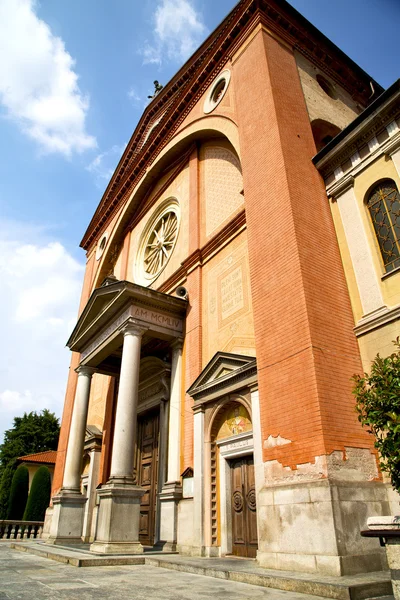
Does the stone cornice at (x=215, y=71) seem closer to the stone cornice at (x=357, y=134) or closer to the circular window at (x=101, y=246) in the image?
the circular window at (x=101, y=246)

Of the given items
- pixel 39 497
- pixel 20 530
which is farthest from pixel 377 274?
pixel 39 497

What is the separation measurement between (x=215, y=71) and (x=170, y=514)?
1297 cm

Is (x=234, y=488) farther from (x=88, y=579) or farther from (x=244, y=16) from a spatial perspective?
(x=244, y=16)

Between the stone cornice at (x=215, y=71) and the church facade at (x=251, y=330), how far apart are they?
88mm

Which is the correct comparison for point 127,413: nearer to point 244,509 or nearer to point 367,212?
point 244,509

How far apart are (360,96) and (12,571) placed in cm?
1622

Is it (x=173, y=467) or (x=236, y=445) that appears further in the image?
(x=173, y=467)

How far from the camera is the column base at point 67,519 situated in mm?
11602

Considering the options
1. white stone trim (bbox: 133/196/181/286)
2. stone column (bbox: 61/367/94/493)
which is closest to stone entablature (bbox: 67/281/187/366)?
stone column (bbox: 61/367/94/493)

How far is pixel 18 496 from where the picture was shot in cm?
2227

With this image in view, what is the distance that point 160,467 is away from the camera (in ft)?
36.9

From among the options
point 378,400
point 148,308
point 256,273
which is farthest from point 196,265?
point 378,400

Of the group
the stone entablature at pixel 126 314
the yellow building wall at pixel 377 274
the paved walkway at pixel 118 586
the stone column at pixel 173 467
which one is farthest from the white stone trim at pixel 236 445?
the stone entablature at pixel 126 314

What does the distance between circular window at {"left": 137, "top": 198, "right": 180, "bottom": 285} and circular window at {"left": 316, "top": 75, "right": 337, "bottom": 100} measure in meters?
6.05
